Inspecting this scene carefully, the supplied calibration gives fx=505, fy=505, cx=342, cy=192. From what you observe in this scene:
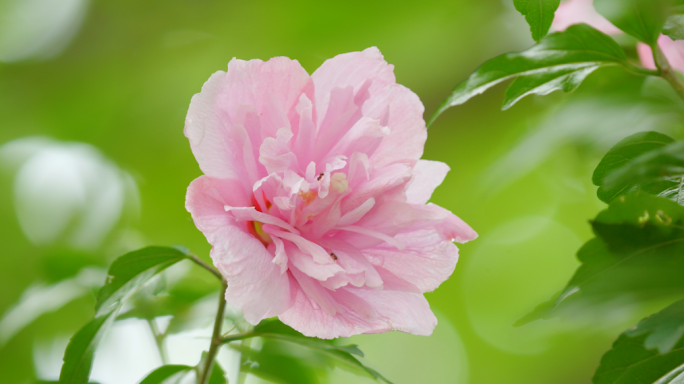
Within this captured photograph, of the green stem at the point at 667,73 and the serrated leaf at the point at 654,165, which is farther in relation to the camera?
the green stem at the point at 667,73

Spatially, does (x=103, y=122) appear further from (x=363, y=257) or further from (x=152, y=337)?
(x=363, y=257)

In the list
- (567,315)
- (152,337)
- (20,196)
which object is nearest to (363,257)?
(567,315)

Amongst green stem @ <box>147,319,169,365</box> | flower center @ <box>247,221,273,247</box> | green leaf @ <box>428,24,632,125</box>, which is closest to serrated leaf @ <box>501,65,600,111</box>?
green leaf @ <box>428,24,632,125</box>

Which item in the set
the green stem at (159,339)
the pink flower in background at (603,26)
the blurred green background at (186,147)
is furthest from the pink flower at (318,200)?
the blurred green background at (186,147)

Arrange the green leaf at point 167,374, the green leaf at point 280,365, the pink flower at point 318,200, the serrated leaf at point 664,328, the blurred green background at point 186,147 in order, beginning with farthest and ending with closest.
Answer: the blurred green background at point 186,147, the green leaf at point 280,365, the green leaf at point 167,374, the pink flower at point 318,200, the serrated leaf at point 664,328

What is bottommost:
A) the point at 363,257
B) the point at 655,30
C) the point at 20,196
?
the point at 20,196

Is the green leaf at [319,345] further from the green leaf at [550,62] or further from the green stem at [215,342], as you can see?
the green leaf at [550,62]
